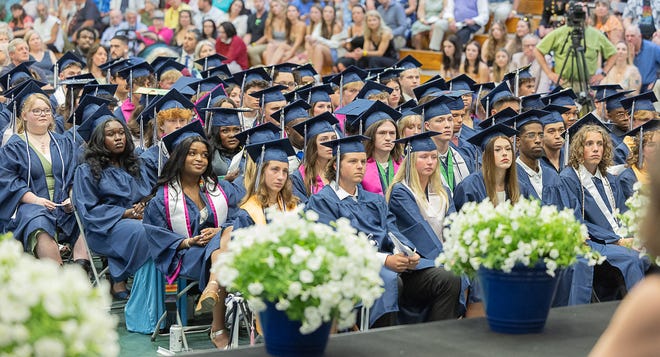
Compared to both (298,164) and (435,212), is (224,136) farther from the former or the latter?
(435,212)

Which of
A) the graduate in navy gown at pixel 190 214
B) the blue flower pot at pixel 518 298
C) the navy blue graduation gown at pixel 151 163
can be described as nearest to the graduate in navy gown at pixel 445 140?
the graduate in navy gown at pixel 190 214

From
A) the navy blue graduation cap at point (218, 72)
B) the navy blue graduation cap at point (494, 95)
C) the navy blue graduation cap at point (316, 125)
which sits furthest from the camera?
the navy blue graduation cap at point (218, 72)

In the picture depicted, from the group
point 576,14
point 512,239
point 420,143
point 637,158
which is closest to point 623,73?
point 576,14

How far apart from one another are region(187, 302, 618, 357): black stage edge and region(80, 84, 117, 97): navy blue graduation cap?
649cm

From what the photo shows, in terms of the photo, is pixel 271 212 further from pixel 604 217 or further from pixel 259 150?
pixel 604 217

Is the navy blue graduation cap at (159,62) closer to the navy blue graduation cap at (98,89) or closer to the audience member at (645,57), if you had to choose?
the navy blue graduation cap at (98,89)

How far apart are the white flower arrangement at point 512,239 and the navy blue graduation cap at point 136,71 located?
7558mm

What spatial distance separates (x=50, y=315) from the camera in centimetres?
255

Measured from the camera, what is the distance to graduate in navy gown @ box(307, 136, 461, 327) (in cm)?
660

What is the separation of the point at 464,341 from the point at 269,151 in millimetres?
3321

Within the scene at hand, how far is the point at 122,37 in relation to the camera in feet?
45.3

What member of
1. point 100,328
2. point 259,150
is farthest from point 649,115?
point 100,328

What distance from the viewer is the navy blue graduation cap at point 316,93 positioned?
32.6 feet

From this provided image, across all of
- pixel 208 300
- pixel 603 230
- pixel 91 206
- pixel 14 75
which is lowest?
pixel 208 300
